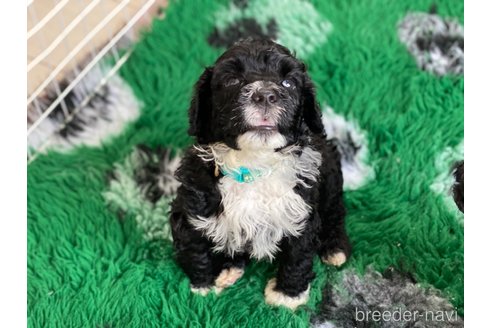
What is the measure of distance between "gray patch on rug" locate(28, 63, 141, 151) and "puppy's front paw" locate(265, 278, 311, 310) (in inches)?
49.1

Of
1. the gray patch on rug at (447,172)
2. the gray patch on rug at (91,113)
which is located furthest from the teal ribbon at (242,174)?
the gray patch on rug at (91,113)

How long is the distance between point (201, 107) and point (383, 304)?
1.01m

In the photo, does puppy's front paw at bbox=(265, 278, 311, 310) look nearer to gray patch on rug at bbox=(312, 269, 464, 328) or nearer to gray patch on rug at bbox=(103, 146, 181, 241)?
gray patch on rug at bbox=(312, 269, 464, 328)

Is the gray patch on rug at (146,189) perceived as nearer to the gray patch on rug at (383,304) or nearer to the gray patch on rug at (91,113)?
the gray patch on rug at (91,113)

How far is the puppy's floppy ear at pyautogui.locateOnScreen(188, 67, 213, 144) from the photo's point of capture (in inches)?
75.0

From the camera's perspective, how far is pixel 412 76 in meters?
2.93

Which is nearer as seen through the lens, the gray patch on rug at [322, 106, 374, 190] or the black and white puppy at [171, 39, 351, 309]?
the black and white puppy at [171, 39, 351, 309]

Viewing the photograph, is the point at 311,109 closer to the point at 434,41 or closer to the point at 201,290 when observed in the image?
the point at 201,290

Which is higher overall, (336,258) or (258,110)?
(258,110)

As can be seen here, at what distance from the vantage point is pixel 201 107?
1.93 metres

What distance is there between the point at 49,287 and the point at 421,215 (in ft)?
5.13

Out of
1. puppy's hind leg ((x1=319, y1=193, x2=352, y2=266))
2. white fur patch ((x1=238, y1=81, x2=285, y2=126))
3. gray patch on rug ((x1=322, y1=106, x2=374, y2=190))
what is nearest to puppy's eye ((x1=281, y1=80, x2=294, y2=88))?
white fur patch ((x1=238, y1=81, x2=285, y2=126))

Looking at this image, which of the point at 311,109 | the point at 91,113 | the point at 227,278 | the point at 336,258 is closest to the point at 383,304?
the point at 336,258

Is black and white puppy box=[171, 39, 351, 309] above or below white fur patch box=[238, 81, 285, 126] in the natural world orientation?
below
